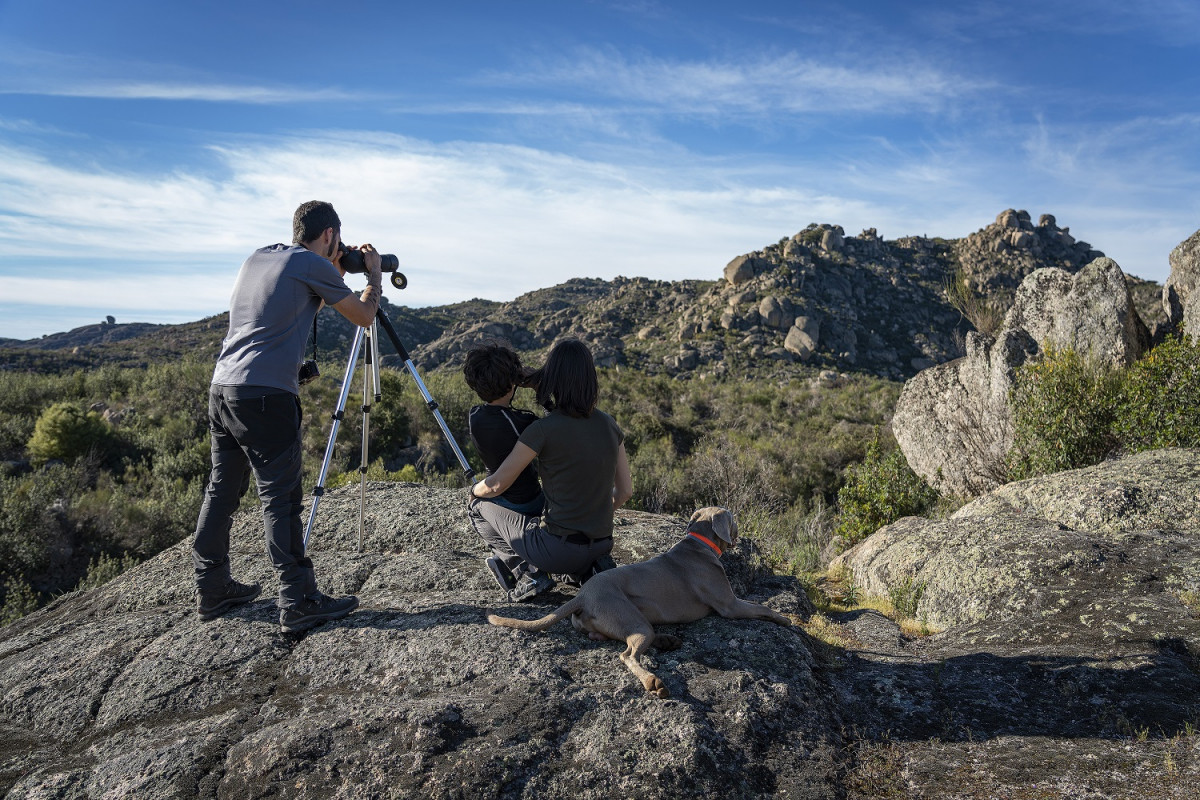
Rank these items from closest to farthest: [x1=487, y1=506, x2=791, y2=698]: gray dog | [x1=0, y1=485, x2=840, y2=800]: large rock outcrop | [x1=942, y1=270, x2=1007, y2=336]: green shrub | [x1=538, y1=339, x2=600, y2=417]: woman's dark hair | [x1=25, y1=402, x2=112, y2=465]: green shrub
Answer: [x1=0, y1=485, x2=840, y2=800]: large rock outcrop, [x1=487, y1=506, x2=791, y2=698]: gray dog, [x1=538, y1=339, x2=600, y2=417]: woman's dark hair, [x1=942, y1=270, x2=1007, y2=336]: green shrub, [x1=25, y1=402, x2=112, y2=465]: green shrub

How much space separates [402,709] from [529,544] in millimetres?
1307

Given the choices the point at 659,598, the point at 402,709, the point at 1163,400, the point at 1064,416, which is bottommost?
the point at 402,709

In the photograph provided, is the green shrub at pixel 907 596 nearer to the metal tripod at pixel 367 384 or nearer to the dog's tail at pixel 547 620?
the dog's tail at pixel 547 620

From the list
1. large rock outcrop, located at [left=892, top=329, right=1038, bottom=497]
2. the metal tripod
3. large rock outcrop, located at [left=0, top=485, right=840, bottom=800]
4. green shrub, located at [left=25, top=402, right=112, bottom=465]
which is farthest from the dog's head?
green shrub, located at [left=25, top=402, right=112, bottom=465]

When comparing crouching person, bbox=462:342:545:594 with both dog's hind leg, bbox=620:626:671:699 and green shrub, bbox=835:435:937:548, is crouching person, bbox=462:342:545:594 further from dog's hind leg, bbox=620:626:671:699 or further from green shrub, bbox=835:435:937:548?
green shrub, bbox=835:435:937:548

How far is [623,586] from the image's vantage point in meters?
3.64

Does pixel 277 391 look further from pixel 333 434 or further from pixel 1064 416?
pixel 1064 416

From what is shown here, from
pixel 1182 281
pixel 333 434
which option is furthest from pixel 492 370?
pixel 1182 281

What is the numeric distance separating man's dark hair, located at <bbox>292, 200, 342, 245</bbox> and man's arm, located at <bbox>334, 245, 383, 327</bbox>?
0.35 meters

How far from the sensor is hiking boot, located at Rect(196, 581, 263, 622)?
4.17 m

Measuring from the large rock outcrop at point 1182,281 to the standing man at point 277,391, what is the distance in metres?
10.7

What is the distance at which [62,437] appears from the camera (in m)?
13.2

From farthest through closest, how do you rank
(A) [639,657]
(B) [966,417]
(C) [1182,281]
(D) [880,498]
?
1. (D) [880,498]
2. (B) [966,417]
3. (C) [1182,281]
4. (A) [639,657]

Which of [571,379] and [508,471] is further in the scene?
[508,471]
